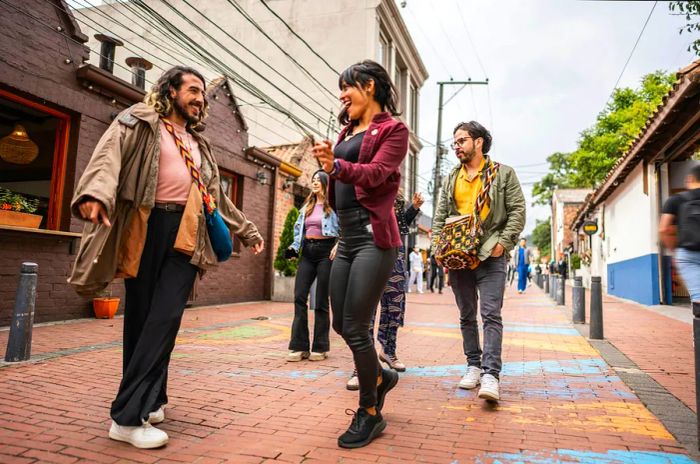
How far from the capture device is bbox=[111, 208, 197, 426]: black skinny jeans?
8.48 feet

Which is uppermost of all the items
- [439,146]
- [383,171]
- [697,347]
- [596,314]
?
[439,146]

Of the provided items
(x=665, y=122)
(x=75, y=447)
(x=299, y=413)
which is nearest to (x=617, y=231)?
(x=665, y=122)

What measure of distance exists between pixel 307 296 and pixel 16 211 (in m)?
4.31

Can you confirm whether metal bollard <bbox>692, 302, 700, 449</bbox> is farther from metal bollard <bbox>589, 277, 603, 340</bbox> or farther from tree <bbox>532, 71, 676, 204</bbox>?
tree <bbox>532, 71, 676, 204</bbox>

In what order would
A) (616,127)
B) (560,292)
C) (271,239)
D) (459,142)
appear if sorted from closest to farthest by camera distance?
(459,142) → (271,239) → (560,292) → (616,127)

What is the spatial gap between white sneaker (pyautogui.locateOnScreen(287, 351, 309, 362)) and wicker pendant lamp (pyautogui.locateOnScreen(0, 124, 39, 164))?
5.24 m

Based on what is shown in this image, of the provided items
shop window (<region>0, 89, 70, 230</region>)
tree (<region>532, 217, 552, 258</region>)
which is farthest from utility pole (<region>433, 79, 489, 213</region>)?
tree (<region>532, 217, 552, 258</region>)

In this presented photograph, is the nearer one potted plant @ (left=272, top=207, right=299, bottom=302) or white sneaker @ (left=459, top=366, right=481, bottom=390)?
white sneaker @ (left=459, top=366, right=481, bottom=390)

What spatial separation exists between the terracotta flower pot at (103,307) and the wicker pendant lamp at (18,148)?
7.56ft

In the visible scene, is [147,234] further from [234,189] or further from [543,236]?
[543,236]

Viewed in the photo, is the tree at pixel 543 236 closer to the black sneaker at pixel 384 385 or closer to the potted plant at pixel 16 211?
the potted plant at pixel 16 211

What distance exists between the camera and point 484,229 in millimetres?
3891

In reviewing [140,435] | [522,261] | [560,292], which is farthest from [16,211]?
[522,261]

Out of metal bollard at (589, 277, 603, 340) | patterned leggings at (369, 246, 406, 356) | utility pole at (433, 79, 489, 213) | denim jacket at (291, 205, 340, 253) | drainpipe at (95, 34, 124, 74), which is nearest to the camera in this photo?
patterned leggings at (369, 246, 406, 356)
